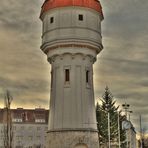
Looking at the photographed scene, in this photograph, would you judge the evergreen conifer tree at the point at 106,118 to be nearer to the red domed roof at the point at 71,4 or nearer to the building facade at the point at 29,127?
the red domed roof at the point at 71,4

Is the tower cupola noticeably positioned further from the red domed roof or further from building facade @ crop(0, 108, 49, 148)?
building facade @ crop(0, 108, 49, 148)

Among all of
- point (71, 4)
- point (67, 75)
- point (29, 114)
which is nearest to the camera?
point (67, 75)

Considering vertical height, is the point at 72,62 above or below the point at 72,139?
above

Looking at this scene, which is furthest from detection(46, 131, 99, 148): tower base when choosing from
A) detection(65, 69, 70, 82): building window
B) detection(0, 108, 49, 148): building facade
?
detection(0, 108, 49, 148): building facade

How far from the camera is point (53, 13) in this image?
127 ft

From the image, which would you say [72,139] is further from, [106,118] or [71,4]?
[106,118]

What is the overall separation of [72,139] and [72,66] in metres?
7.08

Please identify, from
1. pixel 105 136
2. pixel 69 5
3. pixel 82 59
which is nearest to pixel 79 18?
pixel 69 5

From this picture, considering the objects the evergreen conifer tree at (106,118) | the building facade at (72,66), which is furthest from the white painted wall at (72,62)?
the evergreen conifer tree at (106,118)

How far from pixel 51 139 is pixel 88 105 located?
483 centimetres

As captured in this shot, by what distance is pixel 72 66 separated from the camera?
121 ft

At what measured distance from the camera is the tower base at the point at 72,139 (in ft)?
115

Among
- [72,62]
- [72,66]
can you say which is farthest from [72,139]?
[72,62]

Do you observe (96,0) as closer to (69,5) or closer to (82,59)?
(69,5)
